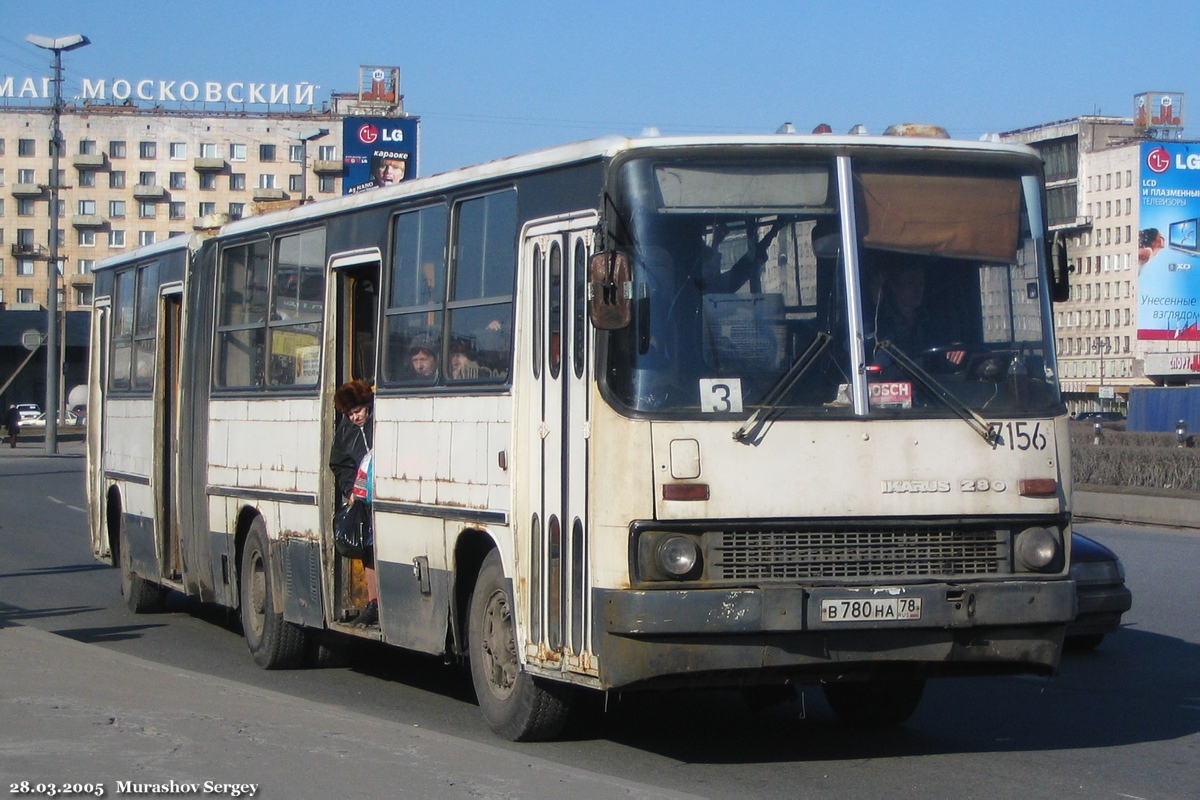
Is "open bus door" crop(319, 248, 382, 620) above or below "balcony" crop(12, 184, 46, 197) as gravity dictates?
below

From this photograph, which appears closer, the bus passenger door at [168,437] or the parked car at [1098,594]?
the parked car at [1098,594]

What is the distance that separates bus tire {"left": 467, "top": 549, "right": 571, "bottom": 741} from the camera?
8.45 m

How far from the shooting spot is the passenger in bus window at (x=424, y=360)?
9.49 meters

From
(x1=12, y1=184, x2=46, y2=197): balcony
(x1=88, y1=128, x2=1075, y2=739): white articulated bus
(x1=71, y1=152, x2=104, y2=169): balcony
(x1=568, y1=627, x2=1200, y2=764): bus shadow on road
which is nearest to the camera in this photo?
(x1=88, y1=128, x2=1075, y2=739): white articulated bus

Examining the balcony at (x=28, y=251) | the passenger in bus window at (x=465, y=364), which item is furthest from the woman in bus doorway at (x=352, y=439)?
the balcony at (x=28, y=251)

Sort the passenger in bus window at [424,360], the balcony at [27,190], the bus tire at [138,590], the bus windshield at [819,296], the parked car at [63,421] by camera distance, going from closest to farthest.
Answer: the bus windshield at [819,296]
the passenger in bus window at [424,360]
the bus tire at [138,590]
the parked car at [63,421]
the balcony at [27,190]

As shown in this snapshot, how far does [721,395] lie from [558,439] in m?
0.88

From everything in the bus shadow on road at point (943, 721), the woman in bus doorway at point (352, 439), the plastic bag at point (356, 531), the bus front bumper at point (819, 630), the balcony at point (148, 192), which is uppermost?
the balcony at point (148, 192)

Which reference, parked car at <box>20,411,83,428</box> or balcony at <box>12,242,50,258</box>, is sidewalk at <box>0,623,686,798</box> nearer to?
parked car at <box>20,411,83,428</box>

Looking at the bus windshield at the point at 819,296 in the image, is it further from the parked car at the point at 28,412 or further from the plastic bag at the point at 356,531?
the parked car at the point at 28,412

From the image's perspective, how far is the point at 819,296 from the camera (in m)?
7.76

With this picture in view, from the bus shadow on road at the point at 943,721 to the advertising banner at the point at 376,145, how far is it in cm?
3882

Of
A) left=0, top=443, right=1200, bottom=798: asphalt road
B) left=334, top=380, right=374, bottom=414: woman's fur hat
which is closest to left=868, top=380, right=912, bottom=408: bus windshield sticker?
left=0, top=443, right=1200, bottom=798: asphalt road

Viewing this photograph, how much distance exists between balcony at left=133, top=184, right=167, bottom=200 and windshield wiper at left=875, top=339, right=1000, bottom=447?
12351cm
